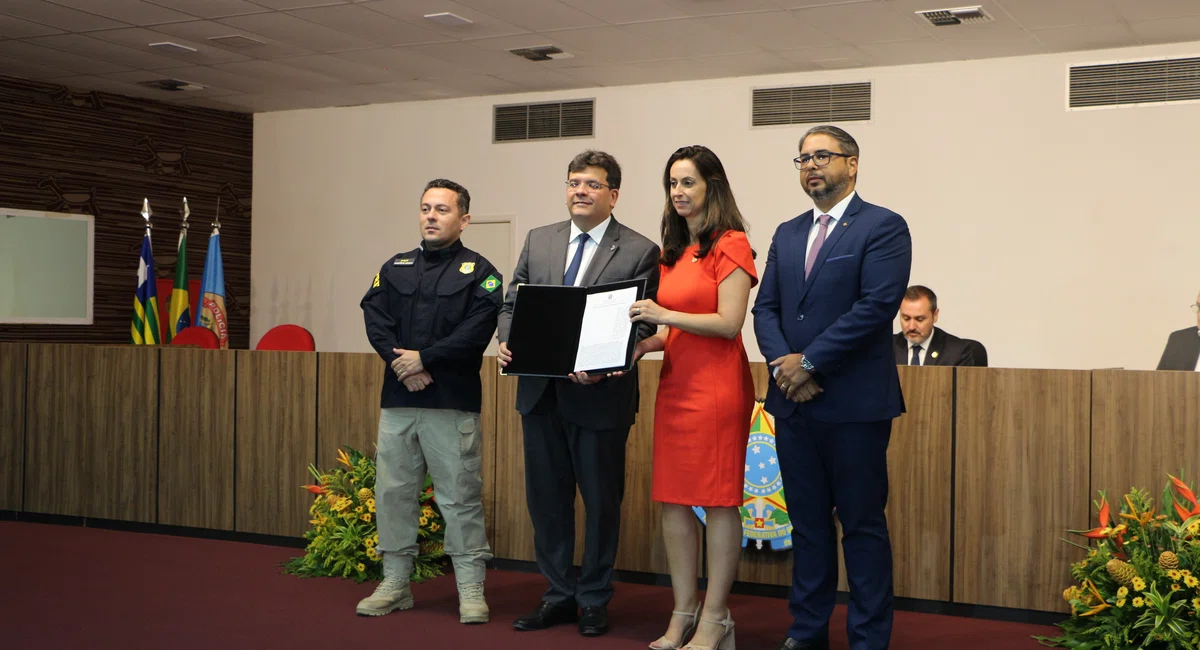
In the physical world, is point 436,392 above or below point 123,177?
below

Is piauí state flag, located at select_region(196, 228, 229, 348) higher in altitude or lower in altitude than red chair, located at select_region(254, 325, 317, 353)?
higher

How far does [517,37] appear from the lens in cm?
730

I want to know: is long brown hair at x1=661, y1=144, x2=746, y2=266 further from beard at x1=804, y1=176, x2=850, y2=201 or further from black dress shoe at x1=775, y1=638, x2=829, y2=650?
black dress shoe at x1=775, y1=638, x2=829, y2=650

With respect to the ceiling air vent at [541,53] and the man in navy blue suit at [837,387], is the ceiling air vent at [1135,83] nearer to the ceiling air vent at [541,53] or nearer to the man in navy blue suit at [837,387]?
the ceiling air vent at [541,53]

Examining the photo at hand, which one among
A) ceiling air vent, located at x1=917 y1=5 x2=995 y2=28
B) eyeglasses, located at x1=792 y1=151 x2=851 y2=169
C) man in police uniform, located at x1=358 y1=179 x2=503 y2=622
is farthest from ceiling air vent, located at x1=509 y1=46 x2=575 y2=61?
eyeglasses, located at x1=792 y1=151 x2=851 y2=169

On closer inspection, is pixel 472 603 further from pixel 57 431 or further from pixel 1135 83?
pixel 1135 83

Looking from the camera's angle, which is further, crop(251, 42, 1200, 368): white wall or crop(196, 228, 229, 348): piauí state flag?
crop(196, 228, 229, 348): piauí state flag

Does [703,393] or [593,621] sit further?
[593,621]

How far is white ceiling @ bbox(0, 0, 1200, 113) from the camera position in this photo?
6.56 meters

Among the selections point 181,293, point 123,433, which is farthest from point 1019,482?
point 181,293

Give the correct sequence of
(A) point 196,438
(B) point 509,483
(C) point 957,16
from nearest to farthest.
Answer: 1. (B) point 509,483
2. (A) point 196,438
3. (C) point 957,16

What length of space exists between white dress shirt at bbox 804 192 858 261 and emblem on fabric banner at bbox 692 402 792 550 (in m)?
1.17

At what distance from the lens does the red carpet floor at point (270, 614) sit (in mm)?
3592

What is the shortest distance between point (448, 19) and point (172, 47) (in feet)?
6.88
